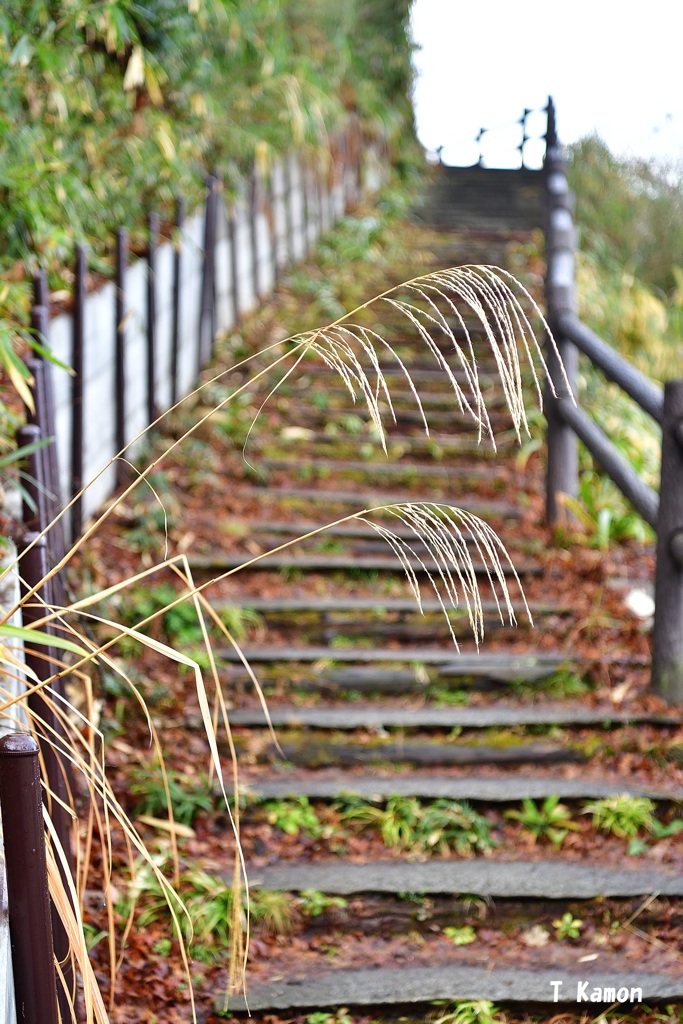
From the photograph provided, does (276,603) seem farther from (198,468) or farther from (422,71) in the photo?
(422,71)

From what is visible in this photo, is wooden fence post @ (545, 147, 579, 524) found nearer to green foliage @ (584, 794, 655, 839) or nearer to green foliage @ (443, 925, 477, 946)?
green foliage @ (584, 794, 655, 839)

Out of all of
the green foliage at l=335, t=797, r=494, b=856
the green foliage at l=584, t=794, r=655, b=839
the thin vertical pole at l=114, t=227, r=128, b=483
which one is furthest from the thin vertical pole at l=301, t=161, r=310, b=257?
the green foliage at l=584, t=794, r=655, b=839

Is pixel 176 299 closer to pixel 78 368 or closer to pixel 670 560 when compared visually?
pixel 78 368

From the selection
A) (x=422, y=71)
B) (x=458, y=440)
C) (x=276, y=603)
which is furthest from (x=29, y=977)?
(x=422, y=71)

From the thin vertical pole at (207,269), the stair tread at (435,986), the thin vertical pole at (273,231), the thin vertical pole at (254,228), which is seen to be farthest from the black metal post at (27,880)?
the thin vertical pole at (273,231)

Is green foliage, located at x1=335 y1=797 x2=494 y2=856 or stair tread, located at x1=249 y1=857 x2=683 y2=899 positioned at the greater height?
green foliage, located at x1=335 y1=797 x2=494 y2=856

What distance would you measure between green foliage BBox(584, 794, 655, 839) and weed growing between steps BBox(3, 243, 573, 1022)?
341 mm

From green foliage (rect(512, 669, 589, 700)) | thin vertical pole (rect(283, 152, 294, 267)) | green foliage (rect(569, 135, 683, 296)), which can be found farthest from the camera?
green foliage (rect(569, 135, 683, 296))

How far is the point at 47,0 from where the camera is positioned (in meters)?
3.58

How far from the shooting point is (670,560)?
3.15 metres

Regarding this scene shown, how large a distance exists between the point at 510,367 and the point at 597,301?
6373 millimetres

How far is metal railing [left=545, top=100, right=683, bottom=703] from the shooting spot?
3.12 m

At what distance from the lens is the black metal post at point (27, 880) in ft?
4.73

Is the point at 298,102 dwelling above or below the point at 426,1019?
above
